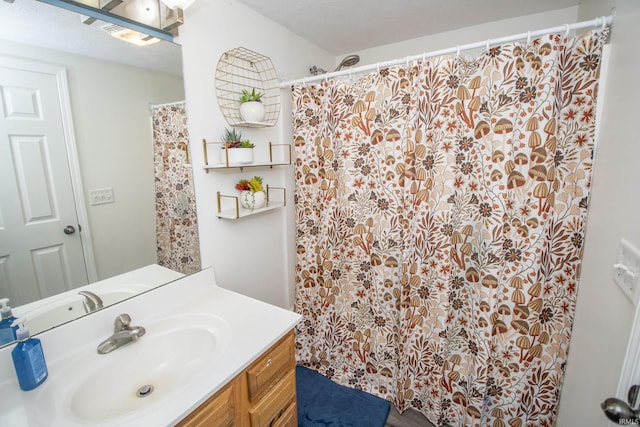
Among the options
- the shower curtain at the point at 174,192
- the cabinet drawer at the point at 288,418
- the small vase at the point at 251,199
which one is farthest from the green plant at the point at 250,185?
the cabinet drawer at the point at 288,418

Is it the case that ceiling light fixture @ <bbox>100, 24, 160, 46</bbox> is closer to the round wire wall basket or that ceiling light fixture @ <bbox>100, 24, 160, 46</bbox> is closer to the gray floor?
the round wire wall basket

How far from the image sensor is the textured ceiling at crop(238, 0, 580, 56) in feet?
4.82

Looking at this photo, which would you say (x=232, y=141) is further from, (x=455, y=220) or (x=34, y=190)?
(x=455, y=220)

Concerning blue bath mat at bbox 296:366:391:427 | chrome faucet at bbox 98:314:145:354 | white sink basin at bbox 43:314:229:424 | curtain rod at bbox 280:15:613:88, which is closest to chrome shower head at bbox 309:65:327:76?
curtain rod at bbox 280:15:613:88

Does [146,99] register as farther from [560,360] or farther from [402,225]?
[560,360]

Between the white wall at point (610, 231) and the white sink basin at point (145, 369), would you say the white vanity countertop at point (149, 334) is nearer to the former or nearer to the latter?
the white sink basin at point (145, 369)

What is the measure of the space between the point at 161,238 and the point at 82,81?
0.64m

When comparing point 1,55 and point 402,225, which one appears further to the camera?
point 402,225

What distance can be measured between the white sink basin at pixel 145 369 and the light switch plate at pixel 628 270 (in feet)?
4.04

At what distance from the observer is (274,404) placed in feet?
3.56

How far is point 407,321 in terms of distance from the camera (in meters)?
1.55

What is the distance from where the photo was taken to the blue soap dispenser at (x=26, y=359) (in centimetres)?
78

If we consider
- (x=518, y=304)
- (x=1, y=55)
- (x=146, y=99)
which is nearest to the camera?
(x=1, y=55)

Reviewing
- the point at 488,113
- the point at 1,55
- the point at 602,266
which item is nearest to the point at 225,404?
the point at 1,55
